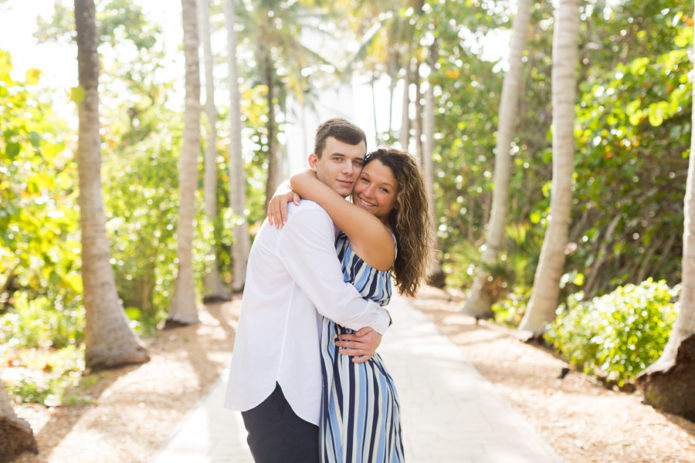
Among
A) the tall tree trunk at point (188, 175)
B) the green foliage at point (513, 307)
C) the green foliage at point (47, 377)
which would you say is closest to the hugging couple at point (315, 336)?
the green foliage at point (47, 377)

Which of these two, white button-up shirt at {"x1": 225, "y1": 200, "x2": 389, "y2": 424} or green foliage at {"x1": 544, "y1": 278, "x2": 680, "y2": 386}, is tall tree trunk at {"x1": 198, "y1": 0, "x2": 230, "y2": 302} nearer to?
green foliage at {"x1": 544, "y1": 278, "x2": 680, "y2": 386}

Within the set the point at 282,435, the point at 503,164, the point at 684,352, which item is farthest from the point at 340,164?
the point at 503,164

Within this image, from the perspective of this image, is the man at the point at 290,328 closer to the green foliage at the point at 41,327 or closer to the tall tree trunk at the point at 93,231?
the tall tree trunk at the point at 93,231

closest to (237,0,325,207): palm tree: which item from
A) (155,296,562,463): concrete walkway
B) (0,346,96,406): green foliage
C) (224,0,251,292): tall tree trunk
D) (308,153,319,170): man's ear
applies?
(224,0,251,292): tall tree trunk

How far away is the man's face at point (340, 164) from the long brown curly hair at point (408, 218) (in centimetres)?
6

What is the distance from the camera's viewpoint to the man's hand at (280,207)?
7.26ft

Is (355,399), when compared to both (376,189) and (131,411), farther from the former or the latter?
(131,411)

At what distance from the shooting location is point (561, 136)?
7840 millimetres

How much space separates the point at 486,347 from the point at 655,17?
18.8 ft

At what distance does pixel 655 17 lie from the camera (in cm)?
952

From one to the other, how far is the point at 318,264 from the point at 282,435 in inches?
24.3

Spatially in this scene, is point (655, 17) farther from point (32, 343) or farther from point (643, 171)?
point (32, 343)

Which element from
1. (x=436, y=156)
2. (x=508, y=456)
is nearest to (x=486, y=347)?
(x=508, y=456)

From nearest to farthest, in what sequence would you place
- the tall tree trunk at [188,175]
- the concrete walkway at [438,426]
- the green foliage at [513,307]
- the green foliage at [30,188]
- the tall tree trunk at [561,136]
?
the concrete walkway at [438,426]
the green foliage at [30,188]
the tall tree trunk at [561,136]
the tall tree trunk at [188,175]
the green foliage at [513,307]
